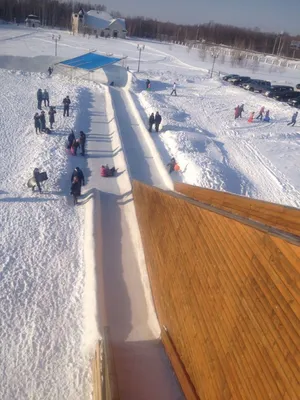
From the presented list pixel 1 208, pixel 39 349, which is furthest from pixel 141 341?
pixel 1 208

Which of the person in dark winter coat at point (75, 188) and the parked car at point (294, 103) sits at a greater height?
the parked car at point (294, 103)

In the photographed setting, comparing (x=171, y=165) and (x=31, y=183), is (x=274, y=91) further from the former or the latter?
(x=31, y=183)

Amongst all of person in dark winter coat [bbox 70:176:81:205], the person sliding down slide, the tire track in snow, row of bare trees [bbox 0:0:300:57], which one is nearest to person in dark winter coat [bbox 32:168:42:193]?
person in dark winter coat [bbox 70:176:81:205]

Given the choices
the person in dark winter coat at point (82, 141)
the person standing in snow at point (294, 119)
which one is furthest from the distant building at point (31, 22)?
the person in dark winter coat at point (82, 141)

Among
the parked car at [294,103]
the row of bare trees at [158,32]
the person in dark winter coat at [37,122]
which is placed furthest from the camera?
the row of bare trees at [158,32]

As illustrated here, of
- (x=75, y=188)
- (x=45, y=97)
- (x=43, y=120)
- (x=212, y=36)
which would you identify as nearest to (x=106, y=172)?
(x=75, y=188)

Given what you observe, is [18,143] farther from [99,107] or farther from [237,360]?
[237,360]

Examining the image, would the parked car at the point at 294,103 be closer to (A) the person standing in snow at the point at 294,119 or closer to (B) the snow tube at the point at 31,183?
(A) the person standing in snow at the point at 294,119
